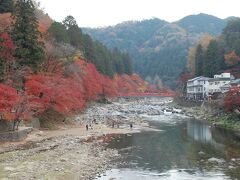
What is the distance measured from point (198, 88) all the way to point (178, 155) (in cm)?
5194

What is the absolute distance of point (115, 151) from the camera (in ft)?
88.1

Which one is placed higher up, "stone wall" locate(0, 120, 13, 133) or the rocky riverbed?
"stone wall" locate(0, 120, 13, 133)

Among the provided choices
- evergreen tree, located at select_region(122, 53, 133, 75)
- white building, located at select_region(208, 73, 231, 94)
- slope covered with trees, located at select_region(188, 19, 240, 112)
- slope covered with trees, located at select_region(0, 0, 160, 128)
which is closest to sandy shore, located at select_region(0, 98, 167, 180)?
slope covered with trees, located at select_region(0, 0, 160, 128)

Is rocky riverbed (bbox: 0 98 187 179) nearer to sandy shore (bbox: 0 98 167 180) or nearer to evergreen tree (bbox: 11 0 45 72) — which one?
sandy shore (bbox: 0 98 167 180)

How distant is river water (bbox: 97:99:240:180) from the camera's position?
2016 centimetres

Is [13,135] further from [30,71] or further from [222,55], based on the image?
[222,55]

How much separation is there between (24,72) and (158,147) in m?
13.9

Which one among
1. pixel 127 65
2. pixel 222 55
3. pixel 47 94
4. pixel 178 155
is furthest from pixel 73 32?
pixel 178 155

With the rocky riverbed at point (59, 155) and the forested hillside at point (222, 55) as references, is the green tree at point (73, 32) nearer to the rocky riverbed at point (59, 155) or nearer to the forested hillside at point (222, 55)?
the forested hillside at point (222, 55)

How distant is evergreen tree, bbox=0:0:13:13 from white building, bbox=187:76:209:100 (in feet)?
129

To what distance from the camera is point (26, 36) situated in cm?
3622

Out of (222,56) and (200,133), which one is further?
(222,56)

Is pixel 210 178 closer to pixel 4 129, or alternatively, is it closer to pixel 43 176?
pixel 43 176

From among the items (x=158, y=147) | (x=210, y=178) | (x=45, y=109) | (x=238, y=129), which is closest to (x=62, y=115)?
(x=45, y=109)
